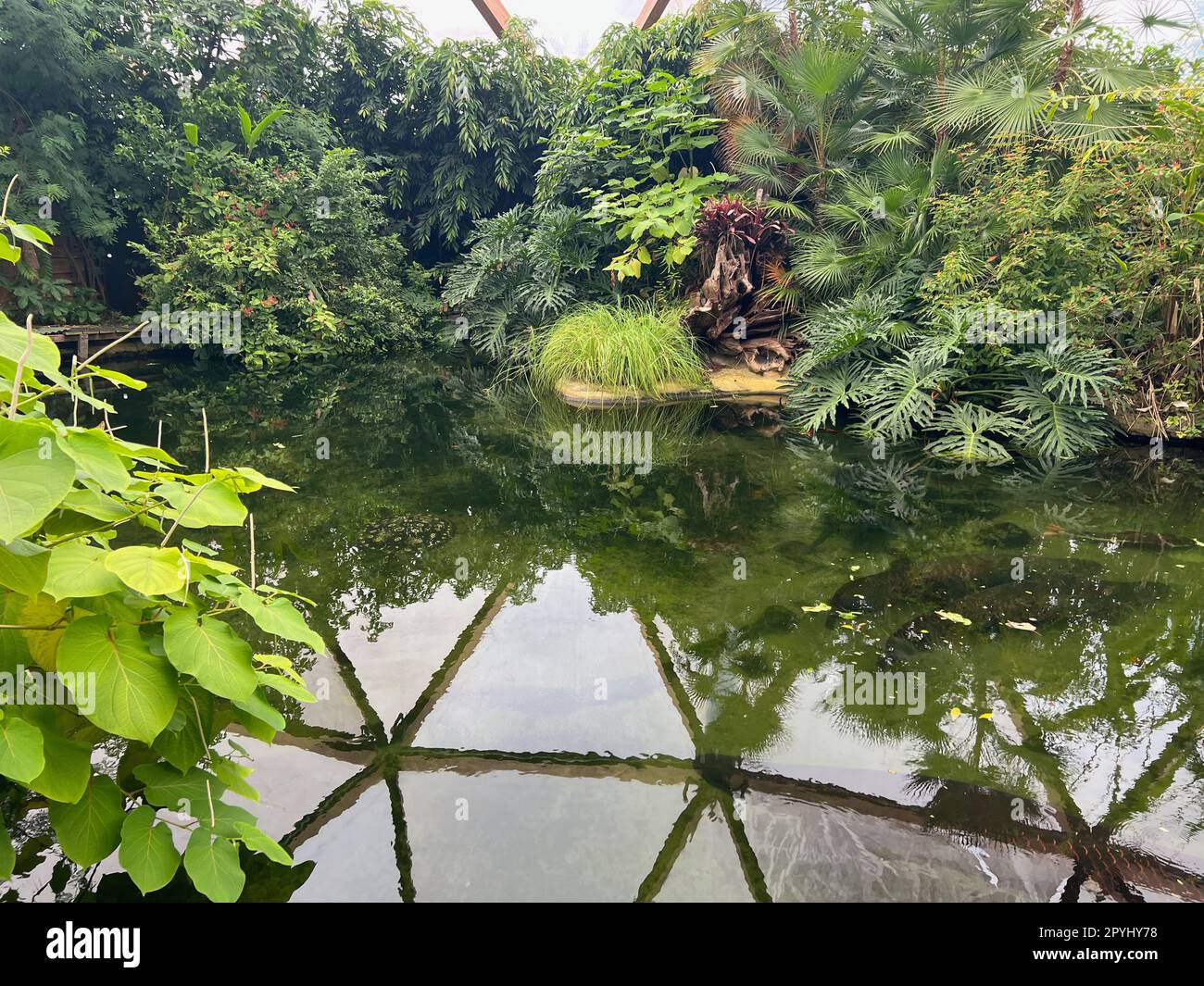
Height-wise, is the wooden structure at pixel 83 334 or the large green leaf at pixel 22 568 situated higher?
the wooden structure at pixel 83 334

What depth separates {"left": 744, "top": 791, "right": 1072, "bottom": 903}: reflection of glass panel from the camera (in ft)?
5.56

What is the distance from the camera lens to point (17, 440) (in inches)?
46.0

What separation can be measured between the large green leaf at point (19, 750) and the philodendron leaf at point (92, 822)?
21 cm

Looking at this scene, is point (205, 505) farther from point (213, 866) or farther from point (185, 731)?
point (213, 866)

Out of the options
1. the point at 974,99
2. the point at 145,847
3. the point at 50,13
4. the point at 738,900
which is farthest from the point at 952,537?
the point at 50,13

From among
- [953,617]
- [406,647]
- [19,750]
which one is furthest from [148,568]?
[953,617]

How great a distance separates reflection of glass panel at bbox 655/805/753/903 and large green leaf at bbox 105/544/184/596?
120 centimetres

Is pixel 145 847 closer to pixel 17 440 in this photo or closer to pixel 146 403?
pixel 17 440

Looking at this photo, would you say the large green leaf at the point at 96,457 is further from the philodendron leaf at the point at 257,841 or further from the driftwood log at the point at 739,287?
the driftwood log at the point at 739,287

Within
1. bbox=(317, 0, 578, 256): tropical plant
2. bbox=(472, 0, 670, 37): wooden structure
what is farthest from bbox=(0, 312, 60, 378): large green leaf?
bbox=(472, 0, 670, 37): wooden structure

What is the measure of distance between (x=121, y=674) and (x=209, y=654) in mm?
133

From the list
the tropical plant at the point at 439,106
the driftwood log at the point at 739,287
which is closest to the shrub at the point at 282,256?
the tropical plant at the point at 439,106

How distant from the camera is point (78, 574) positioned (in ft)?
3.96

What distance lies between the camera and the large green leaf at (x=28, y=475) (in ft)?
3.54
